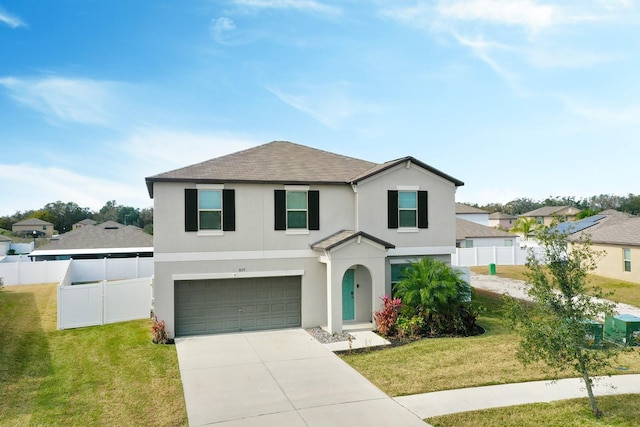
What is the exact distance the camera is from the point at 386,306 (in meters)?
14.6

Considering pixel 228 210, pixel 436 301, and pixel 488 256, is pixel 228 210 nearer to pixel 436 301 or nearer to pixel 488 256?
pixel 436 301

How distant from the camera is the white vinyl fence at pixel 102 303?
50.5 feet

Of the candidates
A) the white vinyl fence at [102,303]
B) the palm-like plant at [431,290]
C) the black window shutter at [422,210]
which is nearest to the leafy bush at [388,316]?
the palm-like plant at [431,290]

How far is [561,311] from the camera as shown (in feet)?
26.8

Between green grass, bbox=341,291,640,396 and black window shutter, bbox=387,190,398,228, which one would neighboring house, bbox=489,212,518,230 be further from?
green grass, bbox=341,291,640,396

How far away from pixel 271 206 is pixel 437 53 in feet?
32.3

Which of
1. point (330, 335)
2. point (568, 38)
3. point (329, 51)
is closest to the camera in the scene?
point (330, 335)

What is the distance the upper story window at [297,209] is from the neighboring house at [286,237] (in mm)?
39

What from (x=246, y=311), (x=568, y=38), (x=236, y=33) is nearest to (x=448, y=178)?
(x=568, y=38)

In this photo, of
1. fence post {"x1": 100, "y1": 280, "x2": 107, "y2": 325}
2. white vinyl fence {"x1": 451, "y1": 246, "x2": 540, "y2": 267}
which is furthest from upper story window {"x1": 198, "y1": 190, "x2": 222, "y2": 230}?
white vinyl fence {"x1": 451, "y1": 246, "x2": 540, "y2": 267}

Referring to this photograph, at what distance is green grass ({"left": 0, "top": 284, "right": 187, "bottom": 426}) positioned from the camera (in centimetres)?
846

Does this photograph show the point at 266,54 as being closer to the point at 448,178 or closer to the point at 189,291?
the point at 448,178

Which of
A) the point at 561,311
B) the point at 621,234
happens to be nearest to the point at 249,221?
the point at 561,311

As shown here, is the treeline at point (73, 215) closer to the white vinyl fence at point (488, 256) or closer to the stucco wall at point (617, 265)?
the white vinyl fence at point (488, 256)
